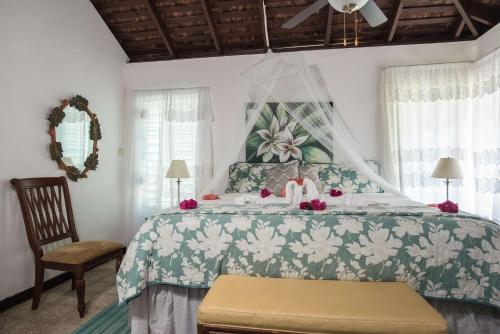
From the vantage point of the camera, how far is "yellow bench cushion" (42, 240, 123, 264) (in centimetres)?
231

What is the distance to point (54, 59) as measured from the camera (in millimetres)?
3043

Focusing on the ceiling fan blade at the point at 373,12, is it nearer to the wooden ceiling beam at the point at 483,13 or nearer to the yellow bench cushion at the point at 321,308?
the wooden ceiling beam at the point at 483,13

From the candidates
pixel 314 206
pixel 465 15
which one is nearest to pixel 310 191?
pixel 314 206

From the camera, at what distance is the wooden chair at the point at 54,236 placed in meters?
2.30

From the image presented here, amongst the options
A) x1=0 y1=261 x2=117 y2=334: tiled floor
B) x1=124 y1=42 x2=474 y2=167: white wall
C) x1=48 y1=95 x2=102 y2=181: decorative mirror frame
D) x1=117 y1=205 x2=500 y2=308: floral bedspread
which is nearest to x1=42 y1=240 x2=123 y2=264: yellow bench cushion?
x1=0 y1=261 x2=117 y2=334: tiled floor

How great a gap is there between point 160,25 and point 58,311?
3.15 meters

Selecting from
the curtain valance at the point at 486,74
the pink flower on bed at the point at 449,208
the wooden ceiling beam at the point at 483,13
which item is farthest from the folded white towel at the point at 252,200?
the wooden ceiling beam at the point at 483,13

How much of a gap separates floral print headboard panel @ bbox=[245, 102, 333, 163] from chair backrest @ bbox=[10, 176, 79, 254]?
82.7 inches

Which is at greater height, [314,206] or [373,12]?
[373,12]

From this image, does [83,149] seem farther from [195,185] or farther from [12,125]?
[195,185]

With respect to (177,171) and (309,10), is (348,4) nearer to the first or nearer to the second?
(309,10)

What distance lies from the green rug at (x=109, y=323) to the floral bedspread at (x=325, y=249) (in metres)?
0.42

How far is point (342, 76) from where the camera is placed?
394cm

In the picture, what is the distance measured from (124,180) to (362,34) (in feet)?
11.7
